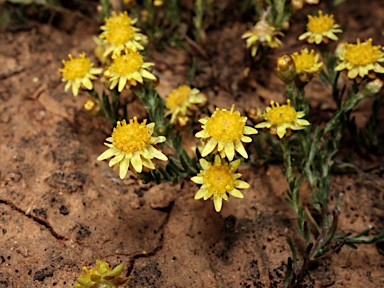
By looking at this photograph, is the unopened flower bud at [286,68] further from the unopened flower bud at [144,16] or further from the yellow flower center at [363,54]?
the unopened flower bud at [144,16]

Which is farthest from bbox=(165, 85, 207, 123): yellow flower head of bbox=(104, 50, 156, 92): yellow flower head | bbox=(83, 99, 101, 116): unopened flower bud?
bbox=(83, 99, 101, 116): unopened flower bud

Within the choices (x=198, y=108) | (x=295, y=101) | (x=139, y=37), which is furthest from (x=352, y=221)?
(x=139, y=37)

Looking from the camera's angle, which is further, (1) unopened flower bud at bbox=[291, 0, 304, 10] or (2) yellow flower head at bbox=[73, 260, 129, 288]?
(1) unopened flower bud at bbox=[291, 0, 304, 10]

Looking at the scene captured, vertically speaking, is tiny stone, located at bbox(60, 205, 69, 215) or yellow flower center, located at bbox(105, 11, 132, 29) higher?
yellow flower center, located at bbox(105, 11, 132, 29)

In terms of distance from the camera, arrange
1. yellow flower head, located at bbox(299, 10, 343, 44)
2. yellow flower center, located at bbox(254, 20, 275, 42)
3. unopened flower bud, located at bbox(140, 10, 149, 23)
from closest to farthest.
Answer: yellow flower head, located at bbox(299, 10, 343, 44) < yellow flower center, located at bbox(254, 20, 275, 42) < unopened flower bud, located at bbox(140, 10, 149, 23)

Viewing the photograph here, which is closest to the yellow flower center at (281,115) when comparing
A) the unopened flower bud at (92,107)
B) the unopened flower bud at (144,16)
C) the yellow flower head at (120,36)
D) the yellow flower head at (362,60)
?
the yellow flower head at (362,60)

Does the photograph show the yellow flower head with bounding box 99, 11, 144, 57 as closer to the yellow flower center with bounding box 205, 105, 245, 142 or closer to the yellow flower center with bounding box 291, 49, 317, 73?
the yellow flower center with bounding box 205, 105, 245, 142

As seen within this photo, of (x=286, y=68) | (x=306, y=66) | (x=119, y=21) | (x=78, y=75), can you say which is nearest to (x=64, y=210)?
(x=78, y=75)
